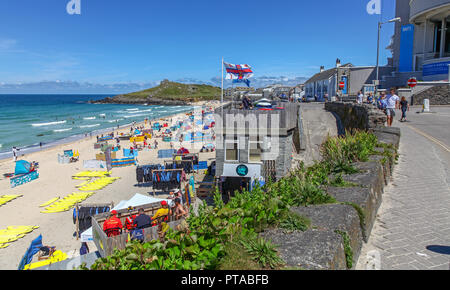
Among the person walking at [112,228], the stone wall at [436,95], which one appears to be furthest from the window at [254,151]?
the stone wall at [436,95]

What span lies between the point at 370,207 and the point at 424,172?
11.4 feet

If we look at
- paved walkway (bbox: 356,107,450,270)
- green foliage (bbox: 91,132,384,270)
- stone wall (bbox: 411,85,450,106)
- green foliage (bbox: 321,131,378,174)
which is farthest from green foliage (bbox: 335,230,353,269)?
stone wall (bbox: 411,85,450,106)

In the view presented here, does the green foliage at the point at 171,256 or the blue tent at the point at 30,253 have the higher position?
the green foliage at the point at 171,256

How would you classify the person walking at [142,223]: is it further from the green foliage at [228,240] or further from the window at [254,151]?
the window at [254,151]

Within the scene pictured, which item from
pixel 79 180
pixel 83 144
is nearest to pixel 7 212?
pixel 79 180

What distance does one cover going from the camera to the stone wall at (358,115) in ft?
34.9

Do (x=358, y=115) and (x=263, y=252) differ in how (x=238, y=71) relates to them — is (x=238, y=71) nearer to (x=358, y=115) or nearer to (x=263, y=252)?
(x=358, y=115)

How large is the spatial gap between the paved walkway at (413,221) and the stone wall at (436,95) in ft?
70.6

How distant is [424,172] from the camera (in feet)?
20.1

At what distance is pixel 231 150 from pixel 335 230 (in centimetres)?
995

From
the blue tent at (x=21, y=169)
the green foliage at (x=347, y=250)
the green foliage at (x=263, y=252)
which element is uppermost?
the green foliage at (x=263, y=252)

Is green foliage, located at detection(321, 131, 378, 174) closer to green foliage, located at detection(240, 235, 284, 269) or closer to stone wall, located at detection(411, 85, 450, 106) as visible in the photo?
green foliage, located at detection(240, 235, 284, 269)

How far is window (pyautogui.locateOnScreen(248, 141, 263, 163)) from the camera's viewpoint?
41.0ft

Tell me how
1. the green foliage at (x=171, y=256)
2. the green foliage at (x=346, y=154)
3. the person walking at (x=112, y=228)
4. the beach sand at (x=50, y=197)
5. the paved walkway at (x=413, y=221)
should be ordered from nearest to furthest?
1. the green foliage at (x=171, y=256)
2. the paved walkway at (x=413, y=221)
3. the green foliage at (x=346, y=154)
4. the person walking at (x=112, y=228)
5. the beach sand at (x=50, y=197)
